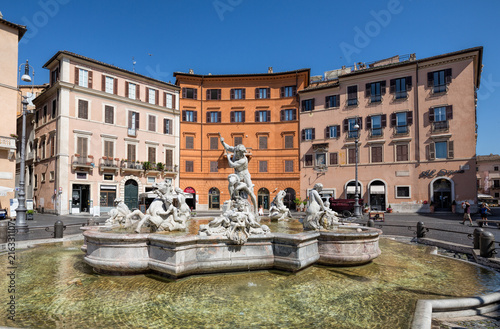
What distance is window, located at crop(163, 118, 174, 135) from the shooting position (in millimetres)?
37250

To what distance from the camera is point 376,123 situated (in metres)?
33.7

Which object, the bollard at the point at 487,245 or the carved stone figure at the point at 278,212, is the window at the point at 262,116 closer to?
the carved stone figure at the point at 278,212

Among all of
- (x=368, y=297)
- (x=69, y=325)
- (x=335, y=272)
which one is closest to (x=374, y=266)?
(x=335, y=272)

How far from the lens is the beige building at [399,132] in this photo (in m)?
29.6

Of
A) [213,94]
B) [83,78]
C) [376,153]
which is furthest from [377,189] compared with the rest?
[83,78]

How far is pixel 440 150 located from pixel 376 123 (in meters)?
6.72

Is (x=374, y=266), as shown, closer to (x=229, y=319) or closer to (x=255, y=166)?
(x=229, y=319)

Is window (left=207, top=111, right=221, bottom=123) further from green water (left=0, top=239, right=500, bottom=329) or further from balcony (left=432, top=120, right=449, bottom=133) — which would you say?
green water (left=0, top=239, right=500, bottom=329)

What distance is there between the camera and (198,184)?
3784 cm

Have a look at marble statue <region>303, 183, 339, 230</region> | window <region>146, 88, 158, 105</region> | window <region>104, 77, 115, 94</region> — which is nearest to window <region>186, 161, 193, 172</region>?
window <region>146, 88, 158, 105</region>

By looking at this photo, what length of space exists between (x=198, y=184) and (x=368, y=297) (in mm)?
33808

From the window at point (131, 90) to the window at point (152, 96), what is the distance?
52.0 inches

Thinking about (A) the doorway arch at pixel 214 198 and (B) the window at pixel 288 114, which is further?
(B) the window at pixel 288 114

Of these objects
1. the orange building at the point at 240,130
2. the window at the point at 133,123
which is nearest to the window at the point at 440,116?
the orange building at the point at 240,130
